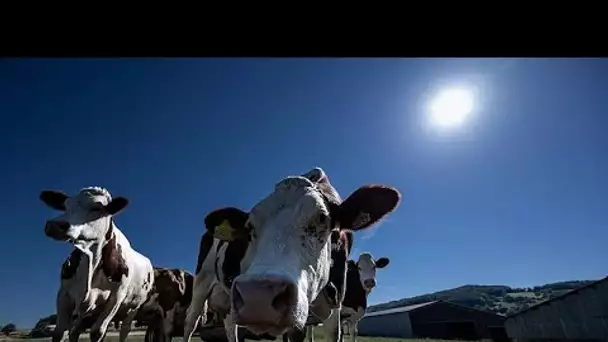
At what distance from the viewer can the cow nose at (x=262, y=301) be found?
2.15 m

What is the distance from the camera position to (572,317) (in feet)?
73.0

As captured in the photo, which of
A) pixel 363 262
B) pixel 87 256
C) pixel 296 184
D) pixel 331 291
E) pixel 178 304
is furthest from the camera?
pixel 363 262

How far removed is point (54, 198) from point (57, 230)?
1606 mm

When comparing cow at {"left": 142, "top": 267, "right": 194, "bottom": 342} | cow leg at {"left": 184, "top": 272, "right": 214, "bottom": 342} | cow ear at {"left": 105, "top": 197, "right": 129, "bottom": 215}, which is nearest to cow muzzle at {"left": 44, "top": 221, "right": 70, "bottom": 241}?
cow ear at {"left": 105, "top": 197, "right": 129, "bottom": 215}

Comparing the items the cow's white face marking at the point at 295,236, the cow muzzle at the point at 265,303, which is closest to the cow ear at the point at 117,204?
the cow's white face marking at the point at 295,236

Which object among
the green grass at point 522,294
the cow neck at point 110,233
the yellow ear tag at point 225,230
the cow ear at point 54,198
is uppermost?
the green grass at point 522,294

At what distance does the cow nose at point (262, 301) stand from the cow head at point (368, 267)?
10.8 metres

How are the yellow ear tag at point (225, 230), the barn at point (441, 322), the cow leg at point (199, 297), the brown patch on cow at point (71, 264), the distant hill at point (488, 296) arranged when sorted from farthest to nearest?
1. the distant hill at point (488, 296)
2. the barn at point (441, 322)
3. the cow leg at point (199, 297)
4. the brown patch on cow at point (71, 264)
5. the yellow ear tag at point (225, 230)

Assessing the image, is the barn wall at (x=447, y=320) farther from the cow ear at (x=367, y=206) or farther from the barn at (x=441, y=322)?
the cow ear at (x=367, y=206)

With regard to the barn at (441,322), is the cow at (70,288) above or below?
below

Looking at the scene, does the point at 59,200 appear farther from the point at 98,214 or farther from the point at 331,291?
the point at 331,291
